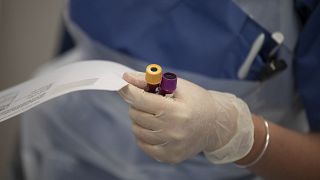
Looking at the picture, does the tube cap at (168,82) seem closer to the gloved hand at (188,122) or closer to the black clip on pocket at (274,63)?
the gloved hand at (188,122)

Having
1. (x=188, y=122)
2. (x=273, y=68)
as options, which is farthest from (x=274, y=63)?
(x=188, y=122)

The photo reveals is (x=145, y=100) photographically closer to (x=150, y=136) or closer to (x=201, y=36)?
(x=150, y=136)

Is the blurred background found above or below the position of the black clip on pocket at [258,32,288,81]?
above

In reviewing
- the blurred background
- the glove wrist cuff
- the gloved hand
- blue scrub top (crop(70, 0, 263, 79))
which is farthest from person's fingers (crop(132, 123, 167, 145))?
the blurred background

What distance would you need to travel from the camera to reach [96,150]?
880mm

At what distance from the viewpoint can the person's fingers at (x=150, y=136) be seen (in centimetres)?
61

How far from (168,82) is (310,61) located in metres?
0.33

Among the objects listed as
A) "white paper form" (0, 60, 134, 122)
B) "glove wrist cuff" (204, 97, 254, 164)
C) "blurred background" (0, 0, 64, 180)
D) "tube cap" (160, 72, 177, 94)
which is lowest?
"glove wrist cuff" (204, 97, 254, 164)

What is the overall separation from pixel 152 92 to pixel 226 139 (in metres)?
0.17

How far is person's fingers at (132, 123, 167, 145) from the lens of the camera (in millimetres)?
609

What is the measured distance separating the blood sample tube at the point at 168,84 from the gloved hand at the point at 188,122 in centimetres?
1

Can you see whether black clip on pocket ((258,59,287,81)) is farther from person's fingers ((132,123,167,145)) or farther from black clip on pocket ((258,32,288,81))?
person's fingers ((132,123,167,145))

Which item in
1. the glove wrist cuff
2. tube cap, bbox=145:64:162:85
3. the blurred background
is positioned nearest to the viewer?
tube cap, bbox=145:64:162:85

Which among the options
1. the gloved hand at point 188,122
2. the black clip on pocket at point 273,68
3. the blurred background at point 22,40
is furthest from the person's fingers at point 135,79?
the blurred background at point 22,40
